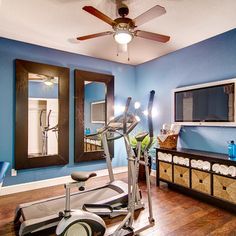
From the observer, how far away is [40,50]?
11.3 ft

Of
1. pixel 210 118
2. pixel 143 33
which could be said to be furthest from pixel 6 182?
pixel 210 118

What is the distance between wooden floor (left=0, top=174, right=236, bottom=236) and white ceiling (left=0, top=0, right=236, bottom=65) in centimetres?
251

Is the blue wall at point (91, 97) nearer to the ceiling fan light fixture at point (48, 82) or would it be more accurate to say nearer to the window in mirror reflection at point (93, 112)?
the window in mirror reflection at point (93, 112)

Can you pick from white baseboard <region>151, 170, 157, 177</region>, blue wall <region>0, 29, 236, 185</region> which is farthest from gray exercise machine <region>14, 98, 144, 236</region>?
white baseboard <region>151, 170, 157, 177</region>

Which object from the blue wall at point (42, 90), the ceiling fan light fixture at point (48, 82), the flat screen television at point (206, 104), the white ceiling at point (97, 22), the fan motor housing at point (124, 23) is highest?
the white ceiling at point (97, 22)

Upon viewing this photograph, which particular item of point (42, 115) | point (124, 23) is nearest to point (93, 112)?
point (42, 115)

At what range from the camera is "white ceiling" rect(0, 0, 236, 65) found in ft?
7.27

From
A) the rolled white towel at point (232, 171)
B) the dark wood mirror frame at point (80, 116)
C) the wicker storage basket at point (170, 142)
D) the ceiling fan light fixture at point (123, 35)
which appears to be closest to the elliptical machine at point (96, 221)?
the ceiling fan light fixture at point (123, 35)

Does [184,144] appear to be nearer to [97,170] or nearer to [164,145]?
[164,145]

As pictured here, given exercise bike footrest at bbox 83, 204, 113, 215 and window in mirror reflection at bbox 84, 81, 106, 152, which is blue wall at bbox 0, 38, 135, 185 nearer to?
window in mirror reflection at bbox 84, 81, 106, 152

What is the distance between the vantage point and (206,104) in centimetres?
310

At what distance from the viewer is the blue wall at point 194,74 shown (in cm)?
291

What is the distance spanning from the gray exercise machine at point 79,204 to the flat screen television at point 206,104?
151 cm

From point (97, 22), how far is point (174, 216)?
2.70 m
